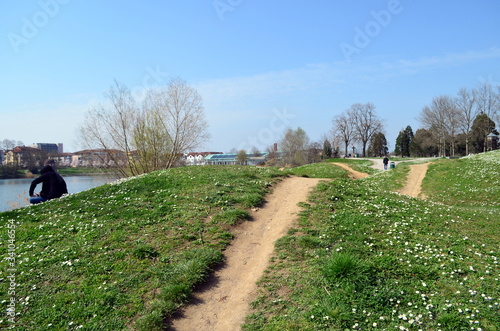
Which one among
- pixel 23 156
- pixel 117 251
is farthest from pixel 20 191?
pixel 117 251

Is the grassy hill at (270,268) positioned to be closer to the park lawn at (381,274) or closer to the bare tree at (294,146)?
the park lawn at (381,274)

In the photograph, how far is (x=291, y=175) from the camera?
1433 centimetres

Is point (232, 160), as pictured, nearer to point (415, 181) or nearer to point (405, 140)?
point (405, 140)

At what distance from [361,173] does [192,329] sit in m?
28.6

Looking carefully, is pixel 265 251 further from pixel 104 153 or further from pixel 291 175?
pixel 104 153

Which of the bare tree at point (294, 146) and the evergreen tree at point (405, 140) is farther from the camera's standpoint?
the evergreen tree at point (405, 140)

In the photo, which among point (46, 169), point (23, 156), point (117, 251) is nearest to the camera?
point (117, 251)

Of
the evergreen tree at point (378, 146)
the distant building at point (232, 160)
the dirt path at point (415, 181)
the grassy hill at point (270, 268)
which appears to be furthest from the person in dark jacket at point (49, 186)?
the evergreen tree at point (378, 146)

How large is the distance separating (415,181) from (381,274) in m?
17.3

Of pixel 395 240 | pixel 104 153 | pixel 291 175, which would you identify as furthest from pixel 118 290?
pixel 104 153

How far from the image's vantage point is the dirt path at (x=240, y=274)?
4.90 metres

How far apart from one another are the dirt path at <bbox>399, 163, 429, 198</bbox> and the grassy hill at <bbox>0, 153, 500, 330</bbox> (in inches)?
353

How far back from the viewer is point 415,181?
20.7 metres

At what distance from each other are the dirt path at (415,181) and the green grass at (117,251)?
11.3m
